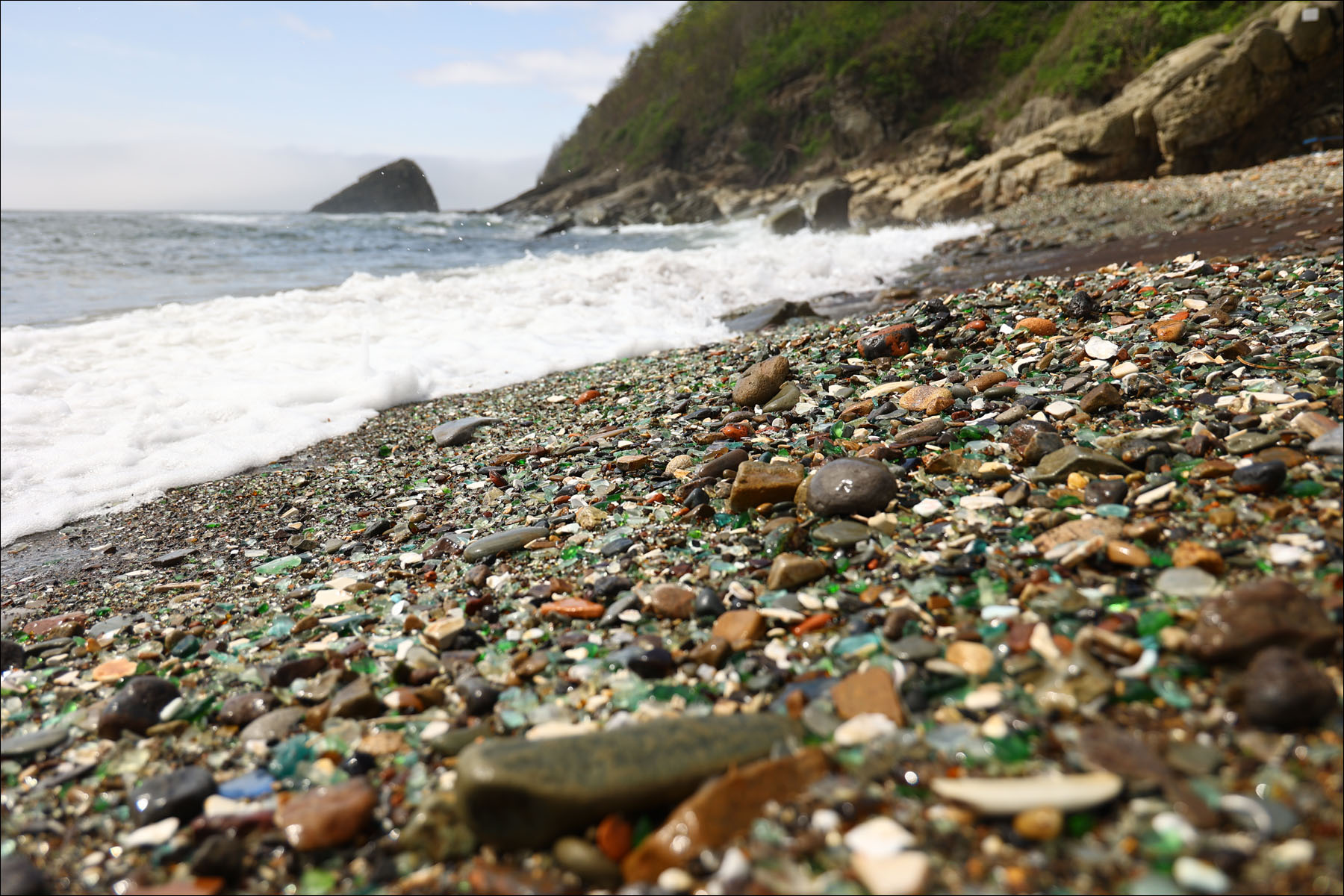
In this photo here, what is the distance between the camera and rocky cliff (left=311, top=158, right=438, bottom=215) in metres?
70.8

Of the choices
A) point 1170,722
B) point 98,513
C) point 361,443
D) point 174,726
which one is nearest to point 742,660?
point 1170,722

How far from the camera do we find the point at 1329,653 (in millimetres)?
1621

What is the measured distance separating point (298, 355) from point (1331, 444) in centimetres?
800

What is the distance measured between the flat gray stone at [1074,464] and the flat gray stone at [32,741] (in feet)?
10.9

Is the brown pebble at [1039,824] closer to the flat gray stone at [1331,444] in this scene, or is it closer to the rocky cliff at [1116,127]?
the flat gray stone at [1331,444]

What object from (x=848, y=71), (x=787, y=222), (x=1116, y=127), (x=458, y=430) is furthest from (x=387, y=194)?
(x=458, y=430)

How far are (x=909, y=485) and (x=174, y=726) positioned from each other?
260cm

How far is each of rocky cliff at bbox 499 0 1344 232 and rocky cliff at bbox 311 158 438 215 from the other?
46546mm

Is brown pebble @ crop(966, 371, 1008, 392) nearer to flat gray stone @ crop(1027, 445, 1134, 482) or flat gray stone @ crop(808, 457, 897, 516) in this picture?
flat gray stone @ crop(1027, 445, 1134, 482)

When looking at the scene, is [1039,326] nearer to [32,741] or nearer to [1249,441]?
[1249,441]

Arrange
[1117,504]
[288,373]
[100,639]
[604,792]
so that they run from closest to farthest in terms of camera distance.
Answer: [604,792]
[1117,504]
[100,639]
[288,373]

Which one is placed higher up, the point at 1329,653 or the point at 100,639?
the point at 1329,653

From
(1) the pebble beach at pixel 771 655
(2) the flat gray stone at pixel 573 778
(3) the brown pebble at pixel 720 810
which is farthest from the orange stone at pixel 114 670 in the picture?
(3) the brown pebble at pixel 720 810

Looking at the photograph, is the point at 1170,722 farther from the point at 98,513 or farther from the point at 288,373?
the point at 288,373
